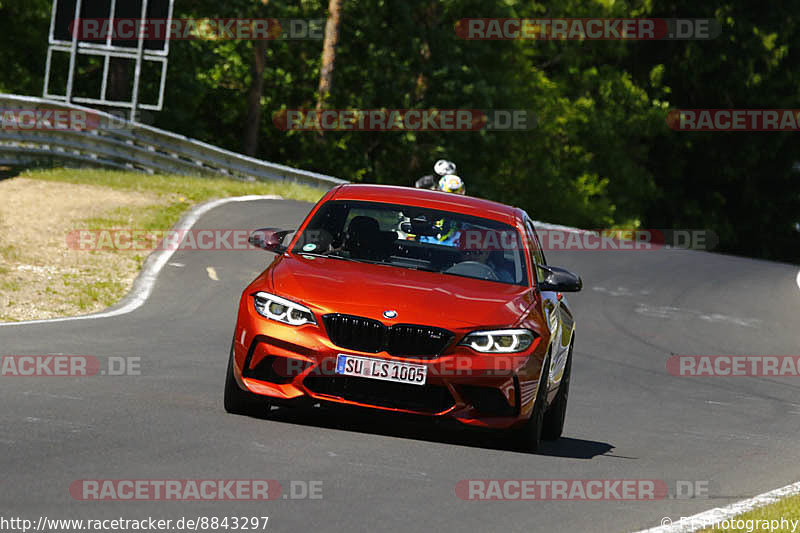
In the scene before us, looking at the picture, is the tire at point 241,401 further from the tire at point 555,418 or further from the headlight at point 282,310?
the tire at point 555,418

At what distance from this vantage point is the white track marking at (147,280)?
48.2 feet

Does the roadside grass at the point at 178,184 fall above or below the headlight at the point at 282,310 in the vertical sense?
below

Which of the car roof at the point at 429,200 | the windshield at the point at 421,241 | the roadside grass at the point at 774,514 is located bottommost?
the roadside grass at the point at 774,514

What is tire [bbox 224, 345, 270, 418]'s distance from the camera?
874 centimetres

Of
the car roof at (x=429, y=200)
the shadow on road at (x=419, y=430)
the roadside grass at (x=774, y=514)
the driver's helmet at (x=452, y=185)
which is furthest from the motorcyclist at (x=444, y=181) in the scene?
the roadside grass at (x=774, y=514)

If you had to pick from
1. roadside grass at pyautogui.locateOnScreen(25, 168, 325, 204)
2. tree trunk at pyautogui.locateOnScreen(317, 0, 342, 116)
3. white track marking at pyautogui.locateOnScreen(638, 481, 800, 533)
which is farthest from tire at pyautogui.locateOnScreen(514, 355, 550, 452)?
tree trunk at pyautogui.locateOnScreen(317, 0, 342, 116)

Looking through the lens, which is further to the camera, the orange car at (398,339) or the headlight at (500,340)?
the headlight at (500,340)

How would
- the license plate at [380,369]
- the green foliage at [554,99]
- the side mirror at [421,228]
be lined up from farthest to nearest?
the green foliage at [554,99] < the side mirror at [421,228] < the license plate at [380,369]

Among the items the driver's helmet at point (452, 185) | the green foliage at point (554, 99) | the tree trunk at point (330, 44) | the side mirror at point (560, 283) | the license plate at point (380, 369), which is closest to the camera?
the license plate at point (380, 369)

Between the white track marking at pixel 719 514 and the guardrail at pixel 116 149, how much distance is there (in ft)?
73.5

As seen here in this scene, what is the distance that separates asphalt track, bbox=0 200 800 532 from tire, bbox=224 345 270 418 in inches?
3.5

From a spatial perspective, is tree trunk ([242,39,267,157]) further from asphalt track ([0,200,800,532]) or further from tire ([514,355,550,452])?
tire ([514,355,550,452])

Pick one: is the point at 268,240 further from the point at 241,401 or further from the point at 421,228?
the point at 241,401

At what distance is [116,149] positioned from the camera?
31.5 meters
